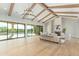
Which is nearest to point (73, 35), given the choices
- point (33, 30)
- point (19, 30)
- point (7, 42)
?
point (33, 30)

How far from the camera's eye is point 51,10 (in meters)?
4.44

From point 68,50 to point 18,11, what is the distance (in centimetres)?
195

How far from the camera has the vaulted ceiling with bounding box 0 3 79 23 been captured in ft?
13.8

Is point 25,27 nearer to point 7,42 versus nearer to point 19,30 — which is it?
point 19,30

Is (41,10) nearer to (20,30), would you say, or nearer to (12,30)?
(20,30)

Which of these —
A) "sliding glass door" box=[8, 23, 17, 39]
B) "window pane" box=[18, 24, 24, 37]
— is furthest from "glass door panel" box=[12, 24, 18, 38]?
"window pane" box=[18, 24, 24, 37]

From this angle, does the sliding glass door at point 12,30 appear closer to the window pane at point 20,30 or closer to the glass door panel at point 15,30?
the glass door panel at point 15,30

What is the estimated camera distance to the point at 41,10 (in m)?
4.43

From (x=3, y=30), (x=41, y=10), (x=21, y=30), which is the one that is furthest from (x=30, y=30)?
(x=3, y=30)

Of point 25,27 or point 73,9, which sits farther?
point 25,27

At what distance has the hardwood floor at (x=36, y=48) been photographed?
14.0ft

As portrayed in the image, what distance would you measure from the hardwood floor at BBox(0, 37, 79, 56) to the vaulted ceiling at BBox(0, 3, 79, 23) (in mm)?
754

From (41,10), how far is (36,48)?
46.8 inches

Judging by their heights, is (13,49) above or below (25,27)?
below
